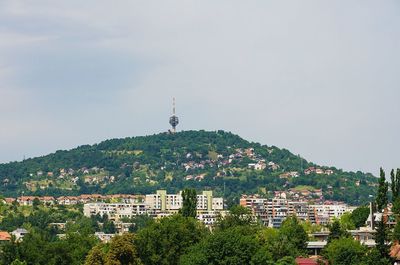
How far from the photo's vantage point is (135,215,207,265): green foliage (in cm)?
9344

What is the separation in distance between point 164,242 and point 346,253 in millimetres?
14551

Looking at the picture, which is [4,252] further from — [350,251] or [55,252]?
[350,251]

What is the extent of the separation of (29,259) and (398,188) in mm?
30342

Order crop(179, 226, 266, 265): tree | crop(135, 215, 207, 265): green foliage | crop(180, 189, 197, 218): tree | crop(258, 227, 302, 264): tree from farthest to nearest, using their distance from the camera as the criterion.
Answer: crop(180, 189, 197, 218): tree, crop(258, 227, 302, 264): tree, crop(135, 215, 207, 265): green foliage, crop(179, 226, 266, 265): tree

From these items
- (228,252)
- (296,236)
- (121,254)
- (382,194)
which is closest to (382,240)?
(228,252)

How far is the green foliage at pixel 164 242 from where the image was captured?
307 feet

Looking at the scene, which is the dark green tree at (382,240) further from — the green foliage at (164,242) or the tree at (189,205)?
the tree at (189,205)

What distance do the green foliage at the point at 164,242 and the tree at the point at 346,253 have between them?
1188cm

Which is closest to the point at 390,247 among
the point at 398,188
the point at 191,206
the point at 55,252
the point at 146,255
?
the point at 398,188

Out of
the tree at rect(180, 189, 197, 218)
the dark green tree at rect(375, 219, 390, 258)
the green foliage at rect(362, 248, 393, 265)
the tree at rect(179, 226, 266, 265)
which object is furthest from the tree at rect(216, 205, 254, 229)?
the dark green tree at rect(375, 219, 390, 258)

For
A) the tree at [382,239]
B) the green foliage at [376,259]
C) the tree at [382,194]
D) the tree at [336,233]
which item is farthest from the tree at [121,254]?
the tree at [382,194]

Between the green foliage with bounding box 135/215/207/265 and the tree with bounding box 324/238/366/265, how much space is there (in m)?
11.9

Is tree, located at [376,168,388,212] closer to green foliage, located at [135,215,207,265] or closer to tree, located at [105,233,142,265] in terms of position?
green foliage, located at [135,215,207,265]

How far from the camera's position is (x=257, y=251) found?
87312 mm
